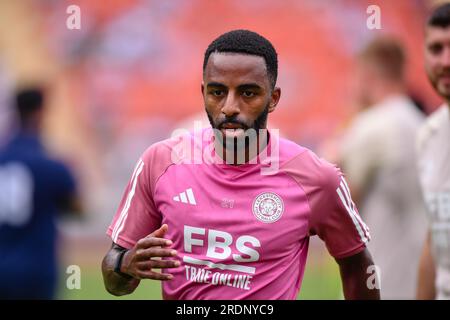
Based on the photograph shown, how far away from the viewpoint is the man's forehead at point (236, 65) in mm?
4273

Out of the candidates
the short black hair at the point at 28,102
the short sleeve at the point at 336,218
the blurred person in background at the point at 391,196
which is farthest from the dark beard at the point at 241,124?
the short black hair at the point at 28,102

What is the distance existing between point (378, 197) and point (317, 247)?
26.3 feet

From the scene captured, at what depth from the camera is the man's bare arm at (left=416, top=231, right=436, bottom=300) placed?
5.74m

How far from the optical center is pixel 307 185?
442 centimetres

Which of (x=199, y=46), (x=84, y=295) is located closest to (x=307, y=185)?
(x=84, y=295)

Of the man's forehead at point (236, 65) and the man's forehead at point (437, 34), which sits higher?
the man's forehead at point (437, 34)

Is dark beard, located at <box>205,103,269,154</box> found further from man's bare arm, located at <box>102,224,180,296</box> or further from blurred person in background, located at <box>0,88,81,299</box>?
blurred person in background, located at <box>0,88,81,299</box>

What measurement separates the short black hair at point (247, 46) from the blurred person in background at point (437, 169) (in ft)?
5.37

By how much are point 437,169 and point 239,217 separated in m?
1.92

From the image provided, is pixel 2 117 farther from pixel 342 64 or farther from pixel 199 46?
pixel 342 64

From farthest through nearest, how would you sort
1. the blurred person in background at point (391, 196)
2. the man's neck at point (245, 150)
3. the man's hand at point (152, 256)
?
the blurred person in background at point (391, 196) < the man's neck at point (245, 150) < the man's hand at point (152, 256)

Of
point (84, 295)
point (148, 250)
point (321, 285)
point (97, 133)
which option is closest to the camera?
point (148, 250)

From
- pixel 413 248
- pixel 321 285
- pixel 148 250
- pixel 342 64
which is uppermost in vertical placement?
pixel 342 64

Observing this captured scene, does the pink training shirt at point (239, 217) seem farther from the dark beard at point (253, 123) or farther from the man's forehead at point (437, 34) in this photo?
the man's forehead at point (437, 34)
